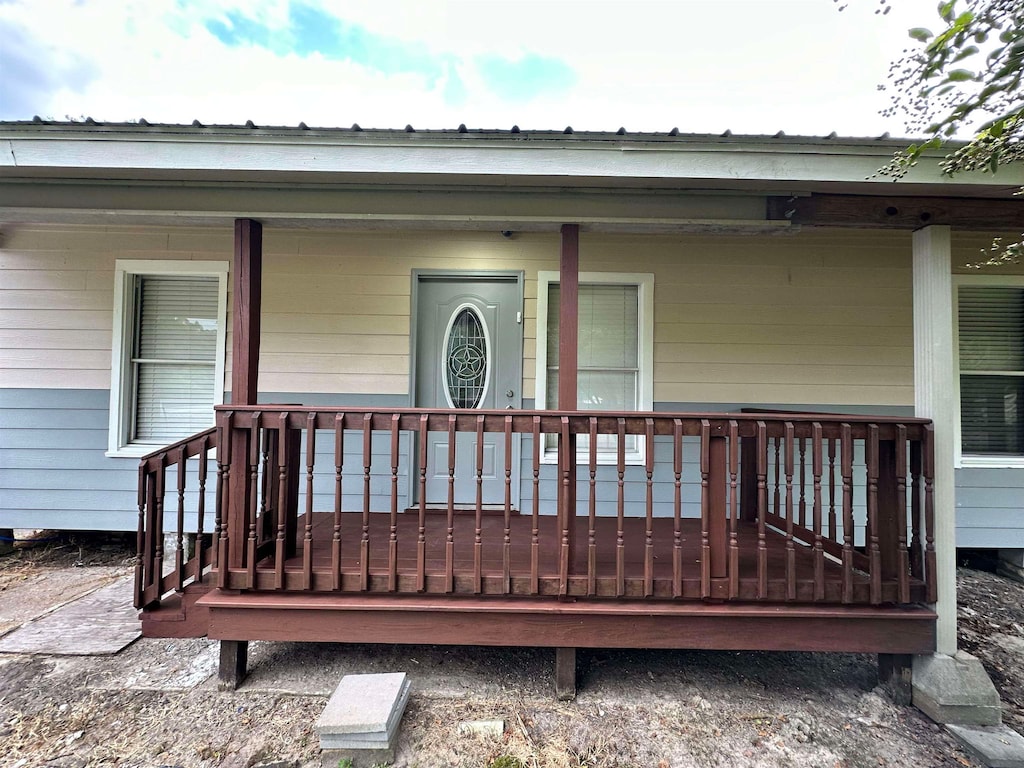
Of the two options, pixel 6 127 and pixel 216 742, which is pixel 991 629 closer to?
pixel 216 742

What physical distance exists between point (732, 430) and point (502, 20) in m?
9.20

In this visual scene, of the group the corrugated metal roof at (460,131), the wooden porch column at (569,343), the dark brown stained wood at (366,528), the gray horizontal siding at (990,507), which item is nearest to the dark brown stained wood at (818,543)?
the wooden porch column at (569,343)

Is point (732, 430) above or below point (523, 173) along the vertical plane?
below

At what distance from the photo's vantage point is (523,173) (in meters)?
2.23

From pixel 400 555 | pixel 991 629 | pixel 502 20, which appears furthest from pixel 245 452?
pixel 502 20

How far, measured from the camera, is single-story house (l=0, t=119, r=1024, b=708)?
2158mm

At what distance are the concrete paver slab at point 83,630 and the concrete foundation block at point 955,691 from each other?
395 centimetres

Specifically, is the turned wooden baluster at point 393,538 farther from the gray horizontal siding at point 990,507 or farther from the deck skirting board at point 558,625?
the gray horizontal siding at point 990,507

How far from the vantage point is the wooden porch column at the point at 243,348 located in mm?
2193

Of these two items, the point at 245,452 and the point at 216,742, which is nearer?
the point at 216,742

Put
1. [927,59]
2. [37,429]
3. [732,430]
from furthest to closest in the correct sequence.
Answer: [37,429] → [732,430] → [927,59]

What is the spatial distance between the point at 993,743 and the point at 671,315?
2.74 meters

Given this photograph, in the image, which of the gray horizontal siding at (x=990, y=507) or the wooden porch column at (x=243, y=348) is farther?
the gray horizontal siding at (x=990, y=507)

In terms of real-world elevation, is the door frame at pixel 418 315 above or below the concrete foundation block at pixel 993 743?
above
